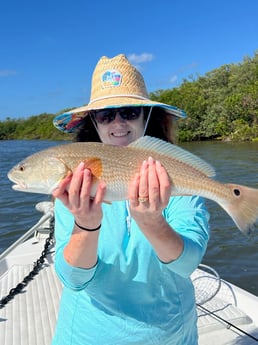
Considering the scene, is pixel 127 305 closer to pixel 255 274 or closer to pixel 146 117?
pixel 146 117

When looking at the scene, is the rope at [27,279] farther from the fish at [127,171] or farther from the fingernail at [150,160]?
the fingernail at [150,160]

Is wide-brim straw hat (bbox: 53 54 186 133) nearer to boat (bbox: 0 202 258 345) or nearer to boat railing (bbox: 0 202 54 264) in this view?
boat (bbox: 0 202 258 345)

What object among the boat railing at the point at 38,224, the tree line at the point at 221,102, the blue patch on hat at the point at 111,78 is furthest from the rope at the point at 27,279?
the tree line at the point at 221,102

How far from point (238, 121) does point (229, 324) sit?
41750mm

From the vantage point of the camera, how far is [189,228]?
1.72 metres

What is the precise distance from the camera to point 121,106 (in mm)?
1998

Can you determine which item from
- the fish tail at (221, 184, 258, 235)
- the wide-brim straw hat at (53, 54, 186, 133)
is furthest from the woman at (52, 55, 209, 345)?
the wide-brim straw hat at (53, 54, 186, 133)

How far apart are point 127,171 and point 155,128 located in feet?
2.26

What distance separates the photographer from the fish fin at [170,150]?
5.83ft

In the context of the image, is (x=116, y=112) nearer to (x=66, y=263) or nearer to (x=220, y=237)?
(x=66, y=263)

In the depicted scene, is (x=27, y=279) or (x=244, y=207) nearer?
(x=244, y=207)

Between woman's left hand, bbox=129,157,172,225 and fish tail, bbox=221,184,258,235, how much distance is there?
388mm

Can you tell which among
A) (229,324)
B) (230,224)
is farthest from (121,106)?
(230,224)

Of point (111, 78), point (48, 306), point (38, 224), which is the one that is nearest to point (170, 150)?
point (111, 78)
